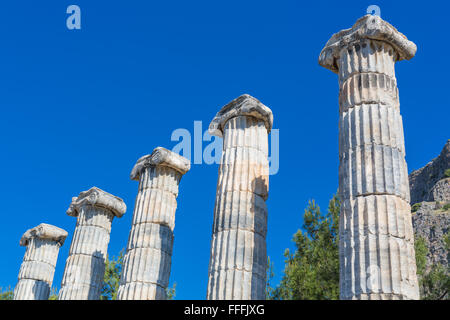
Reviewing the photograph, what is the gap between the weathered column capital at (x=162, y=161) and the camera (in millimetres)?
19547

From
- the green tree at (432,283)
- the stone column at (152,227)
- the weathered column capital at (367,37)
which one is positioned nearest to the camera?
the weathered column capital at (367,37)

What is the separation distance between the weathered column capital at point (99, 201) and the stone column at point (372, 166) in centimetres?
1176

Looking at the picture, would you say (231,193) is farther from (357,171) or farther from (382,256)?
(382,256)

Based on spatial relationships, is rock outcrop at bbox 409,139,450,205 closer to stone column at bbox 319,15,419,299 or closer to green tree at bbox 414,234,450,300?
green tree at bbox 414,234,450,300

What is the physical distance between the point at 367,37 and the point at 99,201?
13.4 meters

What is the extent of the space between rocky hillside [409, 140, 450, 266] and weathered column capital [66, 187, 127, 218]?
37918 mm

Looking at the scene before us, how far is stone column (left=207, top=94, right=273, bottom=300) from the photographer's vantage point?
45.3ft

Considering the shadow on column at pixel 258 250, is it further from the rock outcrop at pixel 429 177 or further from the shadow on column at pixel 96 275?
the rock outcrop at pixel 429 177

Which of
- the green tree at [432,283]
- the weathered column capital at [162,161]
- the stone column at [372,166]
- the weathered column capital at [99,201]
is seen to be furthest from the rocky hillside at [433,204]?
the stone column at [372,166]

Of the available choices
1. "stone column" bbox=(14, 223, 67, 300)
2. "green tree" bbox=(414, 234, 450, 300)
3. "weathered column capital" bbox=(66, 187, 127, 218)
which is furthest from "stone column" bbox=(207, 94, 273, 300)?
"green tree" bbox=(414, 234, 450, 300)

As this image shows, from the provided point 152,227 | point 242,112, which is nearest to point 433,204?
point 152,227
